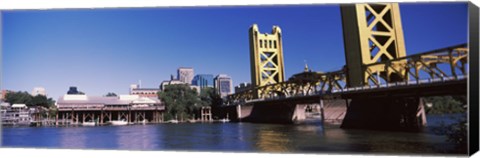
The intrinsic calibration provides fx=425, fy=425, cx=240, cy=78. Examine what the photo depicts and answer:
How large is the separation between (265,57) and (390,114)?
29964 mm

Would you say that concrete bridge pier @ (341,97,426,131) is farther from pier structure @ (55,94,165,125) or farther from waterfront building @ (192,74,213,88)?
pier structure @ (55,94,165,125)

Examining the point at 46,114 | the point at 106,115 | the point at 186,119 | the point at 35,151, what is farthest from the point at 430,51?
the point at 46,114

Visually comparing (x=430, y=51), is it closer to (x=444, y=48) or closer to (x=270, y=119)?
(x=444, y=48)

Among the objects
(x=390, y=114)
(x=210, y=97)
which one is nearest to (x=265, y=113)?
(x=210, y=97)

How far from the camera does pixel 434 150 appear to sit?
38.8 feet

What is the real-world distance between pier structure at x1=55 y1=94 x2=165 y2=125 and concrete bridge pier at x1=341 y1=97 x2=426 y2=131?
18.8 metres

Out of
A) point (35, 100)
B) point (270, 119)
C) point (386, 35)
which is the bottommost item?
point (270, 119)

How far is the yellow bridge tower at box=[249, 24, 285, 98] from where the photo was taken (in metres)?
48.8

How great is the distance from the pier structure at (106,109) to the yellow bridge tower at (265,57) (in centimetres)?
1316

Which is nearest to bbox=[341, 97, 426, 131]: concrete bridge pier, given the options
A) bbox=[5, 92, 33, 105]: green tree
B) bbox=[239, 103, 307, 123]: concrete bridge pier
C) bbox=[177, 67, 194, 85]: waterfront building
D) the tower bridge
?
the tower bridge

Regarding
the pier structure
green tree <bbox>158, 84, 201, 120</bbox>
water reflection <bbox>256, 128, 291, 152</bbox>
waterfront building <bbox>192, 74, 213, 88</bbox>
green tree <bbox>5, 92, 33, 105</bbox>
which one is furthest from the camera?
the pier structure

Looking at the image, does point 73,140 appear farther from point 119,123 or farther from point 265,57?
point 265,57

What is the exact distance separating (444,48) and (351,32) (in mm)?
11492

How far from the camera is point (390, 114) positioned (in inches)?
813
